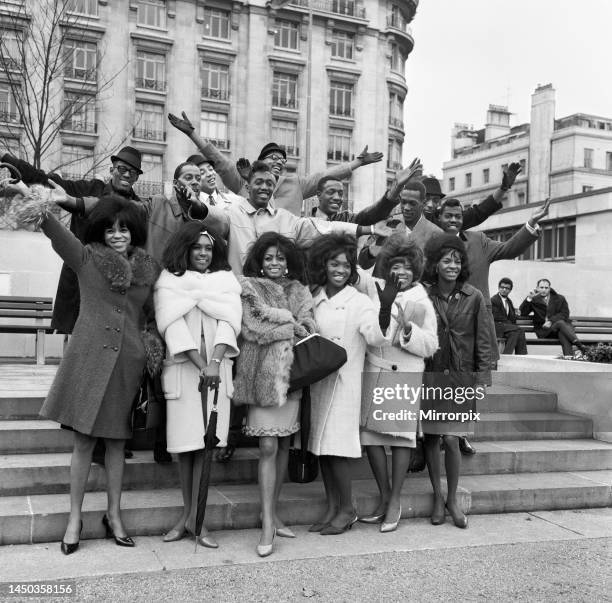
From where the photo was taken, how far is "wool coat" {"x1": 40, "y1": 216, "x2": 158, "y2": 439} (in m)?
4.75

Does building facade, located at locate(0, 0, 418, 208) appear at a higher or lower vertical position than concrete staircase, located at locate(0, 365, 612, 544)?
higher

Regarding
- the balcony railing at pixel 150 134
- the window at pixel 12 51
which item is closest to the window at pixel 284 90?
the balcony railing at pixel 150 134

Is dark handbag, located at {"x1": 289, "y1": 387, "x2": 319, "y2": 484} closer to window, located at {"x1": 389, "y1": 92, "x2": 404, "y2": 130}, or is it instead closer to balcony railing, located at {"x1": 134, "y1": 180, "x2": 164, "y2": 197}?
balcony railing, located at {"x1": 134, "y1": 180, "x2": 164, "y2": 197}

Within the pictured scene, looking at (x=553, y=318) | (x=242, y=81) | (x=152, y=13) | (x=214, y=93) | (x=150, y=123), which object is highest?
(x=152, y=13)

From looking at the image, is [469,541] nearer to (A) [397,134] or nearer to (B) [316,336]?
(B) [316,336]

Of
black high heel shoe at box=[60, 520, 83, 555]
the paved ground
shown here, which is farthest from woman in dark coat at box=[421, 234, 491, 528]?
black high heel shoe at box=[60, 520, 83, 555]

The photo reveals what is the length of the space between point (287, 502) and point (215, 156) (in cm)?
307

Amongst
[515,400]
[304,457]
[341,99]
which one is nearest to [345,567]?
[304,457]

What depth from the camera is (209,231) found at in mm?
5105

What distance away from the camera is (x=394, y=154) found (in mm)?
50000

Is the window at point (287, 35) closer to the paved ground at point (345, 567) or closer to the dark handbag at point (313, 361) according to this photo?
the dark handbag at point (313, 361)

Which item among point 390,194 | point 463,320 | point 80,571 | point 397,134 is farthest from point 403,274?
point 397,134

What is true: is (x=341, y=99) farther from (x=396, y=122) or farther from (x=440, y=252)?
(x=440, y=252)

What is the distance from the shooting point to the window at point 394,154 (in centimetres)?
4926
